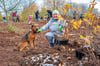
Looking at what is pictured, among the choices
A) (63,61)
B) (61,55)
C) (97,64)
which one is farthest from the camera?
(61,55)

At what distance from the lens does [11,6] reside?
765cm

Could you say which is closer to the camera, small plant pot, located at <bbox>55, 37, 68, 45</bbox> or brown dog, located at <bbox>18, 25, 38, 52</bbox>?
brown dog, located at <bbox>18, 25, 38, 52</bbox>

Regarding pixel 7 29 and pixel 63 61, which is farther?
pixel 7 29

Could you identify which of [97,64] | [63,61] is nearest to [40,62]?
[63,61]

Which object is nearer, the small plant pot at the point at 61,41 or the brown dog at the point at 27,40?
the brown dog at the point at 27,40

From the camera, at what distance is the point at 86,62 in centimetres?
248

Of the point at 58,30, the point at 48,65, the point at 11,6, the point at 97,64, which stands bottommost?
the point at 48,65

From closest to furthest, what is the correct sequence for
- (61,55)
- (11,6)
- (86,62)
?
(86,62), (61,55), (11,6)

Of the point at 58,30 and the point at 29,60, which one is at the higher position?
the point at 58,30

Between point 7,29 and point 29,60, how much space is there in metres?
5.59

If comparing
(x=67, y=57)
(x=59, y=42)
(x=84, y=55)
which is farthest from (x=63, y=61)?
(x=59, y=42)

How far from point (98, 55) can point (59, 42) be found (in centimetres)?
157

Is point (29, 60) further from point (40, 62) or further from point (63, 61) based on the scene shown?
point (63, 61)

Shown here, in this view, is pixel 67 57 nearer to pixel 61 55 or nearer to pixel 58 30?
pixel 61 55
